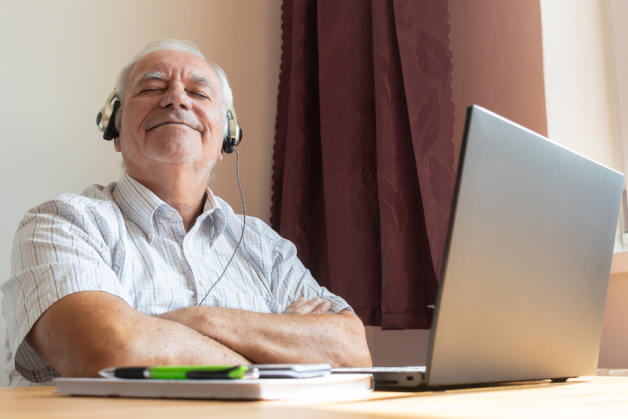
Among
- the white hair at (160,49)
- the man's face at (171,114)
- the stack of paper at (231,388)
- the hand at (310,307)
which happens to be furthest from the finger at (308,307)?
the stack of paper at (231,388)

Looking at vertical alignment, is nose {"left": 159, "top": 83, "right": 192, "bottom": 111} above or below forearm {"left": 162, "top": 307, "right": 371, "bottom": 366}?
above

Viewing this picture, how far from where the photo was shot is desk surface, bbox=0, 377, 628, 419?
0.39 meters

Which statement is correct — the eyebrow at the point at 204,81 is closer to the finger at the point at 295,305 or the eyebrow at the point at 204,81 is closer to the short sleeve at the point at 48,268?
the short sleeve at the point at 48,268

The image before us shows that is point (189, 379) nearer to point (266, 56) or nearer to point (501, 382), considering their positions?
point (501, 382)

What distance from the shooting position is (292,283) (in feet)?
5.20

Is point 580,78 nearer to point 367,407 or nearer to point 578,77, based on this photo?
point 578,77

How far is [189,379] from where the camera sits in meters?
0.49

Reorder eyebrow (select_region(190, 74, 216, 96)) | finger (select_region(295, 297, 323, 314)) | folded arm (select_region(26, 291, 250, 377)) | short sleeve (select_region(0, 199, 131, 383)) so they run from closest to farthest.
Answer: folded arm (select_region(26, 291, 250, 377)) < short sleeve (select_region(0, 199, 131, 383)) < finger (select_region(295, 297, 323, 314)) < eyebrow (select_region(190, 74, 216, 96))

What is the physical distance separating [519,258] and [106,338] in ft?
2.31

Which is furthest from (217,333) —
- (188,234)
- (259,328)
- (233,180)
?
(233,180)

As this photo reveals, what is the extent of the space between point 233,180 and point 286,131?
28cm

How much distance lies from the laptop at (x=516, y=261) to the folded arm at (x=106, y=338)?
0.45 metres

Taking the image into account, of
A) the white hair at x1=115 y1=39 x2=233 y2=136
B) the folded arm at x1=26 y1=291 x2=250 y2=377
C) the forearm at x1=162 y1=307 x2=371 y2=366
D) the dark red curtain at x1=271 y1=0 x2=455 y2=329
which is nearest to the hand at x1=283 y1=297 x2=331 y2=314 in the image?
the forearm at x1=162 y1=307 x2=371 y2=366

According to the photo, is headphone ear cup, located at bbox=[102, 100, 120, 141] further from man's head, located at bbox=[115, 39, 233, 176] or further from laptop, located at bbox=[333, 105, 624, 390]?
laptop, located at bbox=[333, 105, 624, 390]
